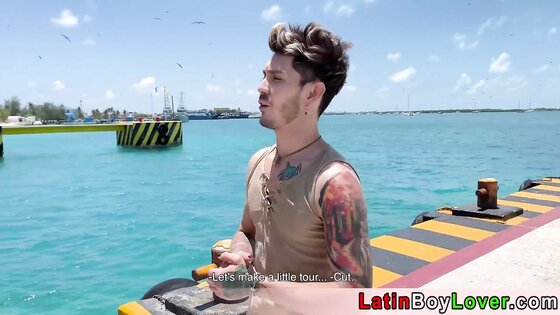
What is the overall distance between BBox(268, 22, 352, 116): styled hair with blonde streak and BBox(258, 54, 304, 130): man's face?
0.03m

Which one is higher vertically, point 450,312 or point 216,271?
point 216,271

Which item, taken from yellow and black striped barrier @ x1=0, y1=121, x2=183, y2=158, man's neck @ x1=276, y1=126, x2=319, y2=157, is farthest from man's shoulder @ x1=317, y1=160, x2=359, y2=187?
yellow and black striped barrier @ x1=0, y1=121, x2=183, y2=158

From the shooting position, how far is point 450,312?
2895mm

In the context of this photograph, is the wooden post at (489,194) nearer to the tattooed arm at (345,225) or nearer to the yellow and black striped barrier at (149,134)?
the tattooed arm at (345,225)

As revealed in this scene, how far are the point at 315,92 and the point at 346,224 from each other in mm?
493

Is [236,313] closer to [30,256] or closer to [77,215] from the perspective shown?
[30,256]

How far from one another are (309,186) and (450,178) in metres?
17.3

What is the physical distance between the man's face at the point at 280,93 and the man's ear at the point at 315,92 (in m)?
0.03

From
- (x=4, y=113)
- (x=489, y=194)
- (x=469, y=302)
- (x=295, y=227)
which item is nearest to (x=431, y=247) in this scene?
(x=469, y=302)

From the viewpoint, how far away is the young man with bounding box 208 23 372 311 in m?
1.40

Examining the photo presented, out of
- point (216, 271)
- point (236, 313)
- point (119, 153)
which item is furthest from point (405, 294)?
point (119, 153)

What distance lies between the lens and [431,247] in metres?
4.40

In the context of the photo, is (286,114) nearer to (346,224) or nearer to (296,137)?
(296,137)

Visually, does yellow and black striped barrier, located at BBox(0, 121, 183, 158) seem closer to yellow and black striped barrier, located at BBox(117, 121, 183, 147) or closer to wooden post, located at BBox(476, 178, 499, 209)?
yellow and black striped barrier, located at BBox(117, 121, 183, 147)
